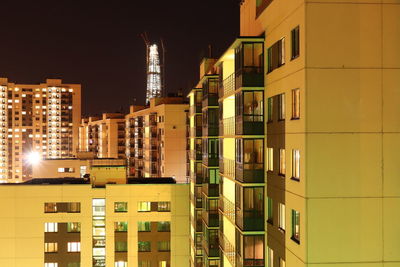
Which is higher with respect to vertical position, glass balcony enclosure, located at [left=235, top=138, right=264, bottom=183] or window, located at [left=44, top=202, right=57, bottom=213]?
glass balcony enclosure, located at [left=235, top=138, right=264, bottom=183]

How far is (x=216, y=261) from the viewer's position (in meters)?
35.9

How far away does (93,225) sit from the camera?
1922 inches

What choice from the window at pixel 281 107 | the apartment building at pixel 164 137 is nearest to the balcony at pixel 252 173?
the window at pixel 281 107

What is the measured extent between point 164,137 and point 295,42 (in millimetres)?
64590

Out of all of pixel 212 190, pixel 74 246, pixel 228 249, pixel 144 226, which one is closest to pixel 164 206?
pixel 144 226

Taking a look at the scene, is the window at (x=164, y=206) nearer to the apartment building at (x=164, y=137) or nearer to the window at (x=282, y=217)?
the apartment building at (x=164, y=137)

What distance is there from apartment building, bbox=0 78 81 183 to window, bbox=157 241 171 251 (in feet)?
461

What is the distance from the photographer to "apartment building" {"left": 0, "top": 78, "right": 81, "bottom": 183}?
17988 cm

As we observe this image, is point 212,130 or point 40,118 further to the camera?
point 40,118

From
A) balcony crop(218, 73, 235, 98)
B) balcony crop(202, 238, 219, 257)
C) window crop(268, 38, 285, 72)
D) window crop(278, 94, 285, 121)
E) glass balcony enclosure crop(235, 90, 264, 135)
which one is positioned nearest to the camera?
window crop(268, 38, 285, 72)

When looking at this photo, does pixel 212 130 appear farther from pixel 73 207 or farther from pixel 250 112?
pixel 73 207

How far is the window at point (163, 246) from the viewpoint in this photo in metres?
50.4

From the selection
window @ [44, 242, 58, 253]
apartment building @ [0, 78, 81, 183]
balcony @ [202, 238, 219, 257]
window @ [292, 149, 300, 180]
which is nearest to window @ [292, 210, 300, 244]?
window @ [292, 149, 300, 180]

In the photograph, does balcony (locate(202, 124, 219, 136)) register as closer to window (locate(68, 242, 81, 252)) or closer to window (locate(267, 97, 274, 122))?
window (locate(267, 97, 274, 122))
